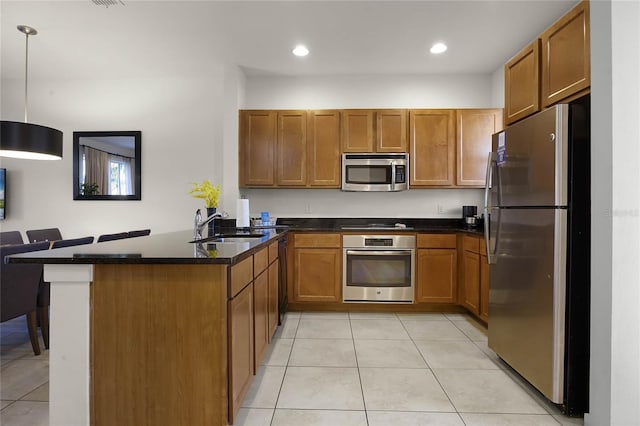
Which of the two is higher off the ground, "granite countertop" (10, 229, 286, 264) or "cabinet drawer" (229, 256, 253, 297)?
"granite countertop" (10, 229, 286, 264)

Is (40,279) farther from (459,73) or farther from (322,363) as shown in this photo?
(459,73)

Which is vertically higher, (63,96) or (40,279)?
(63,96)

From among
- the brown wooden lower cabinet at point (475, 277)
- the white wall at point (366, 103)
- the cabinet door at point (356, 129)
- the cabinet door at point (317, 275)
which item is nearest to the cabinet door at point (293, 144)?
the white wall at point (366, 103)

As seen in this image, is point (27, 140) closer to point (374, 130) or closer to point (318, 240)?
point (318, 240)

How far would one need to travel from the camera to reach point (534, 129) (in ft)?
6.48

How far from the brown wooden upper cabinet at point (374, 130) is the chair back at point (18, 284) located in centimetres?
306

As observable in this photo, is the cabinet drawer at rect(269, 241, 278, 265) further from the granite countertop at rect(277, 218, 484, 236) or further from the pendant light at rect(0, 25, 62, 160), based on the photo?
the pendant light at rect(0, 25, 62, 160)

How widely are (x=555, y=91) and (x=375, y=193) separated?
239 centimetres

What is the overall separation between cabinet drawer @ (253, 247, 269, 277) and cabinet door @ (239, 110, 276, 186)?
167cm

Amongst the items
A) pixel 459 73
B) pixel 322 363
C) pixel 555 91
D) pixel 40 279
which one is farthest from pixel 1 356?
pixel 459 73

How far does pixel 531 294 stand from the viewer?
78.8 inches

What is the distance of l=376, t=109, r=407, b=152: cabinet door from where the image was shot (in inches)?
152

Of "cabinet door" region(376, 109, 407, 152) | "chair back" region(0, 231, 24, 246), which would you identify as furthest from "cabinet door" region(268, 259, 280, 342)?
"chair back" region(0, 231, 24, 246)

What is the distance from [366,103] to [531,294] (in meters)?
3.00
